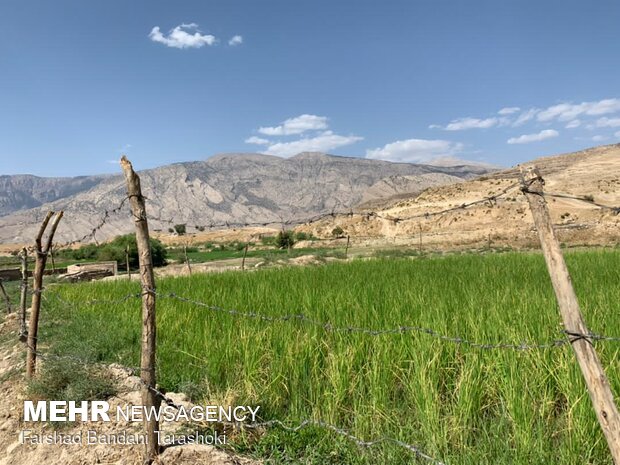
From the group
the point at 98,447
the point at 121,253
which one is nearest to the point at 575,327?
the point at 98,447

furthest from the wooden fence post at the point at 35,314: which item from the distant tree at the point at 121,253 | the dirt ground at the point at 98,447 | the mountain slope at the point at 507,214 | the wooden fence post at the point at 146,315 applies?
the mountain slope at the point at 507,214

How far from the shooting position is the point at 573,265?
12062mm

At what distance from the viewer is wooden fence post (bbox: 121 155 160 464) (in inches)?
139

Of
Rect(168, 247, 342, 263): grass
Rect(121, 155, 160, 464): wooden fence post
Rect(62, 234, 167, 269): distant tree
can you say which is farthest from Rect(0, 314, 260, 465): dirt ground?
Rect(62, 234, 167, 269): distant tree

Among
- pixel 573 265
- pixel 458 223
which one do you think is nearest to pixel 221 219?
pixel 458 223

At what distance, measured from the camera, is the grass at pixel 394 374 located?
316 cm

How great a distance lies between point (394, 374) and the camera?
4.08m

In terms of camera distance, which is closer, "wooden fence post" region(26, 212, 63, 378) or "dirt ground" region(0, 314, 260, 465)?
"dirt ground" region(0, 314, 260, 465)

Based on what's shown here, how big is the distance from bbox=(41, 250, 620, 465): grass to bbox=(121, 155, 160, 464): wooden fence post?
0.65 meters

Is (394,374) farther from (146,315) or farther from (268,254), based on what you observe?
(268,254)

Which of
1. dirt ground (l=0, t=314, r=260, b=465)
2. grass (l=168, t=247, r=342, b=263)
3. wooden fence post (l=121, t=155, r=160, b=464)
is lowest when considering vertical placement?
grass (l=168, t=247, r=342, b=263)

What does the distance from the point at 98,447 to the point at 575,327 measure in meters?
3.86

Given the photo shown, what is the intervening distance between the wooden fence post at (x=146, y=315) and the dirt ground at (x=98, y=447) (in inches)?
9.4

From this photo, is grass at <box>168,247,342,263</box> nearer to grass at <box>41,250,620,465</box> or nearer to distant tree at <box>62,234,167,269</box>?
distant tree at <box>62,234,167,269</box>
